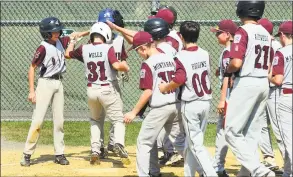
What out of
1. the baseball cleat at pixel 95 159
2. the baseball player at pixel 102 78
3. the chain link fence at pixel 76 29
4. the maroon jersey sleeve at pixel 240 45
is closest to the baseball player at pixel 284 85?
the maroon jersey sleeve at pixel 240 45

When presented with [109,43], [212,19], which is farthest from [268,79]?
[212,19]

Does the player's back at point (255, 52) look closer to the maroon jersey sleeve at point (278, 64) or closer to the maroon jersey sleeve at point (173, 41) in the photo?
the maroon jersey sleeve at point (278, 64)

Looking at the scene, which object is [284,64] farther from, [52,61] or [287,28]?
[52,61]

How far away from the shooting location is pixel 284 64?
811 cm

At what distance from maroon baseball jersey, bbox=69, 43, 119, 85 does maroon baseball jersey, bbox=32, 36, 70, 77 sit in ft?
0.65

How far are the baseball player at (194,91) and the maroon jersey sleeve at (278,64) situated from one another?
2.48 ft

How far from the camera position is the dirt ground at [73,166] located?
356 inches

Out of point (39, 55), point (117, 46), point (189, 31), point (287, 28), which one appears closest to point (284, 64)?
point (287, 28)

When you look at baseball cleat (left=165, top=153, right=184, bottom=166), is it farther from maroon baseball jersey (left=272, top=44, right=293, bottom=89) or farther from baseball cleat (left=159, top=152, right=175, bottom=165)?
maroon baseball jersey (left=272, top=44, right=293, bottom=89)

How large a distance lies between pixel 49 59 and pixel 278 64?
302 cm

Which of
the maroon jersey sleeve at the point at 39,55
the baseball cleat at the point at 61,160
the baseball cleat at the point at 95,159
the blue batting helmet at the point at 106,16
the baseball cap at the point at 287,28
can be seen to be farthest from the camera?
the blue batting helmet at the point at 106,16

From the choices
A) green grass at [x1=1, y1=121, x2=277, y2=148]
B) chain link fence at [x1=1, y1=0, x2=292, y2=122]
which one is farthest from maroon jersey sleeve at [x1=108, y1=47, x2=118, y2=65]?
chain link fence at [x1=1, y1=0, x2=292, y2=122]

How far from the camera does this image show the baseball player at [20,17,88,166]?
9.44 meters

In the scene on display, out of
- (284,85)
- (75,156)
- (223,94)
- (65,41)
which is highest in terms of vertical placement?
(65,41)
